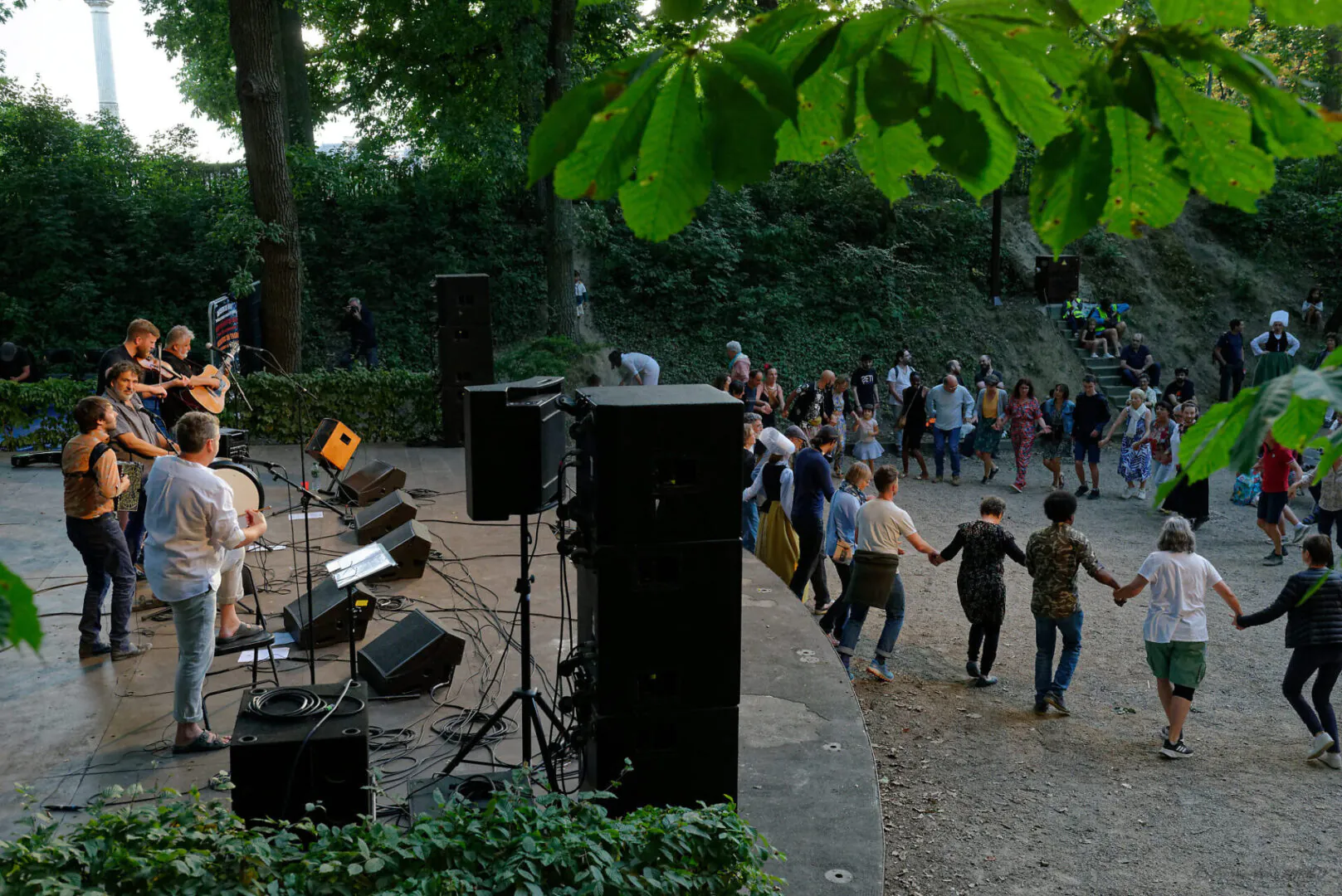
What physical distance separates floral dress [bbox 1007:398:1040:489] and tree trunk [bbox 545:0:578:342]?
8.63 metres

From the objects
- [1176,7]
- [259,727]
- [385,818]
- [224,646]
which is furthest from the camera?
[224,646]

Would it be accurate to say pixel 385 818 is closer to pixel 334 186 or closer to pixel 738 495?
pixel 738 495

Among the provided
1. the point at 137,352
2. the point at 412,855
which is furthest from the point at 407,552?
the point at 412,855

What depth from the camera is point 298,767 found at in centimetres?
481

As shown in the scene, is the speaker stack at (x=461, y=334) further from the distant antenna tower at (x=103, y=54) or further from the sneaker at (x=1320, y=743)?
the distant antenna tower at (x=103, y=54)

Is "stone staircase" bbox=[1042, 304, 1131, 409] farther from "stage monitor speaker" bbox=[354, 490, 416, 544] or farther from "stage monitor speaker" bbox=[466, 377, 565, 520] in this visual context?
"stage monitor speaker" bbox=[466, 377, 565, 520]

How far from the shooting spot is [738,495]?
5.00 meters

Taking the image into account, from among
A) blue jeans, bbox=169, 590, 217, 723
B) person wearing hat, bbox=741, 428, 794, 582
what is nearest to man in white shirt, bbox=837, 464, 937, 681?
person wearing hat, bbox=741, 428, 794, 582

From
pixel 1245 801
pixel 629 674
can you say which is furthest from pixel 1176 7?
pixel 1245 801

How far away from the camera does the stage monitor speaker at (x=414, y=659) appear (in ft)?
22.9

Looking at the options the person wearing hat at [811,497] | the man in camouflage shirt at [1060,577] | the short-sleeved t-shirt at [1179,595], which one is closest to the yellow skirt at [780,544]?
the person wearing hat at [811,497]

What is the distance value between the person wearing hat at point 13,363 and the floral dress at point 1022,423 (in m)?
14.2

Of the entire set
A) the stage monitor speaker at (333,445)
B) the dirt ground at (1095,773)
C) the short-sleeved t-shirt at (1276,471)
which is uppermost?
the stage monitor speaker at (333,445)

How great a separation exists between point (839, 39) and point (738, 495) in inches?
137
